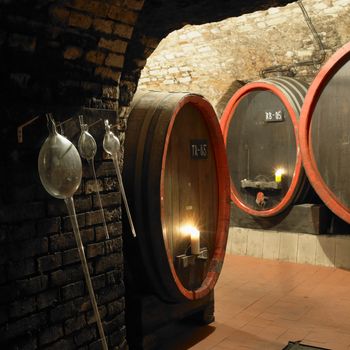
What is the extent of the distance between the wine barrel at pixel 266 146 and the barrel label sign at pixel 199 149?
1.70m

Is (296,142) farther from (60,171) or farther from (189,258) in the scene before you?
(60,171)

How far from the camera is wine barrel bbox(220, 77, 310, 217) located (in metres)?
4.84

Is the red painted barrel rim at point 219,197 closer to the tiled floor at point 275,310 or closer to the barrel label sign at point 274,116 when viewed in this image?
the tiled floor at point 275,310

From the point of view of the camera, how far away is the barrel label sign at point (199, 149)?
321cm

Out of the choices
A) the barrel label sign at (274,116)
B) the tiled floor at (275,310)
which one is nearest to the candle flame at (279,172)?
the barrel label sign at (274,116)

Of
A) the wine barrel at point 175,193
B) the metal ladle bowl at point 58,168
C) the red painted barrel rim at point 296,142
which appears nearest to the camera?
the metal ladle bowl at point 58,168

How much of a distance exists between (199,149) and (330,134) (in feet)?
5.30

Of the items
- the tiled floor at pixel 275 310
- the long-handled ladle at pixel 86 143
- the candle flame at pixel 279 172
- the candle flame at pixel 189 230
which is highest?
the long-handled ladle at pixel 86 143

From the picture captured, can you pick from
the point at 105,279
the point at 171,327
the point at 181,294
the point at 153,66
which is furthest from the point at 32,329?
the point at 153,66

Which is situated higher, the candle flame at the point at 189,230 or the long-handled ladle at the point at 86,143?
the long-handled ladle at the point at 86,143

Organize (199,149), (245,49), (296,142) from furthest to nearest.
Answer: (245,49)
(296,142)
(199,149)

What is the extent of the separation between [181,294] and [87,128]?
1260 mm

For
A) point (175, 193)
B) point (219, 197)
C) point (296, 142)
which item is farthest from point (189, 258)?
point (296, 142)

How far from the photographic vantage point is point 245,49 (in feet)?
19.3
